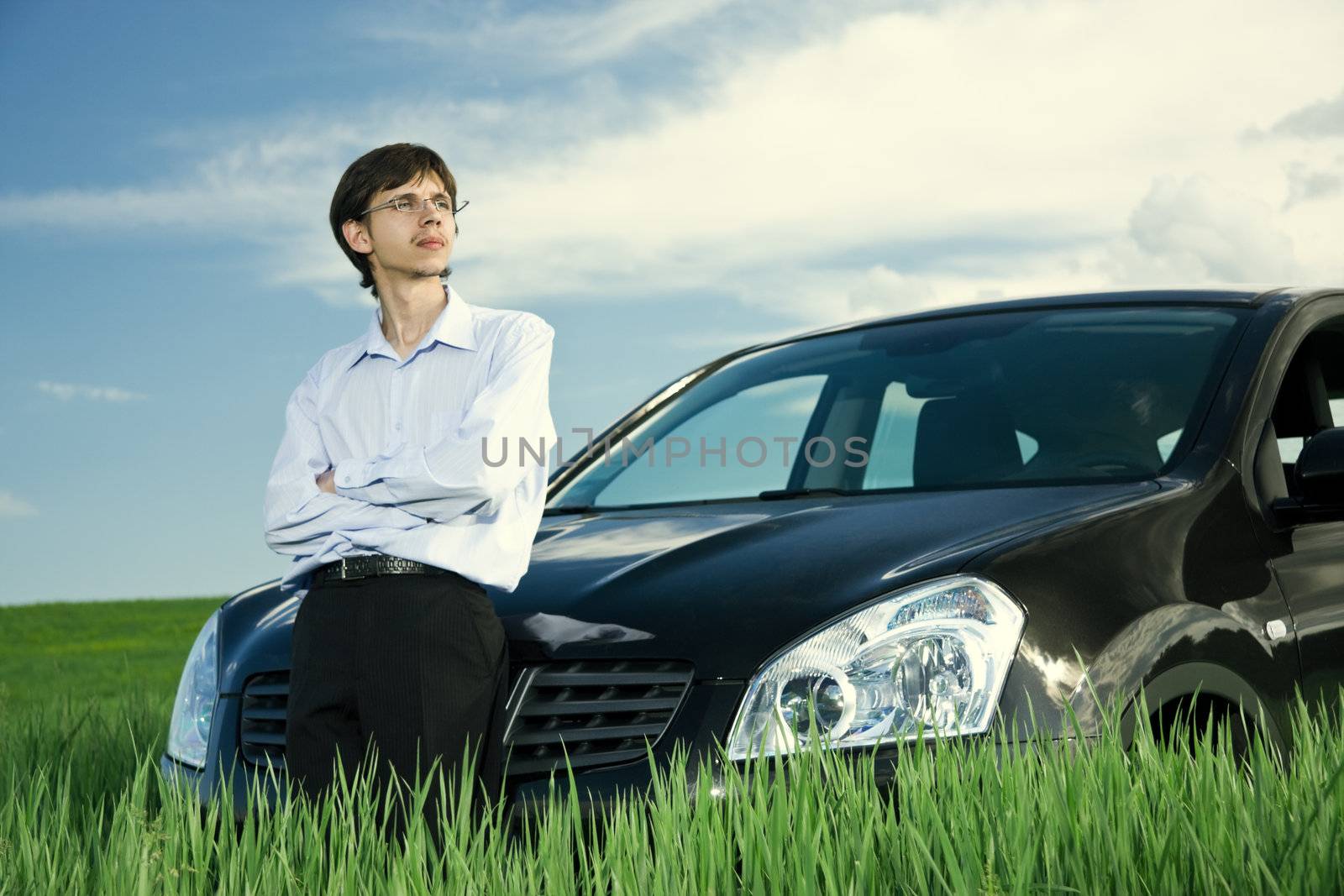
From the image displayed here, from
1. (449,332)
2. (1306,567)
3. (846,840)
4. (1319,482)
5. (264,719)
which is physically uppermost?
(449,332)

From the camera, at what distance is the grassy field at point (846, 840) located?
8.16 feet

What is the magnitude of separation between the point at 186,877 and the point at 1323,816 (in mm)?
2180

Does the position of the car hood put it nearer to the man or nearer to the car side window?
the man

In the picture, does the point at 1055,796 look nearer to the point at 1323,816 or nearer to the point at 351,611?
the point at 1323,816

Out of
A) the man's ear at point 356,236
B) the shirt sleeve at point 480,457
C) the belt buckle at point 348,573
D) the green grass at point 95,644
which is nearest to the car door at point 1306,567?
the shirt sleeve at point 480,457

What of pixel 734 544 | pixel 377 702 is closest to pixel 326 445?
pixel 377 702

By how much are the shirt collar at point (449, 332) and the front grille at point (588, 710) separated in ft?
3.01

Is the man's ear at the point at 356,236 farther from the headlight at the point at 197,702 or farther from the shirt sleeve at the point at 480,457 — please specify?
the headlight at the point at 197,702

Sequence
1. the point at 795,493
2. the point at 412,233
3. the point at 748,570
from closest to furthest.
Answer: the point at 748,570, the point at 412,233, the point at 795,493

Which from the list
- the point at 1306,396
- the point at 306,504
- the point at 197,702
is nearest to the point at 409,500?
the point at 306,504

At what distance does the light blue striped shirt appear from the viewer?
3.35m

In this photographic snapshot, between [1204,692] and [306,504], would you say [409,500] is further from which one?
[1204,692]

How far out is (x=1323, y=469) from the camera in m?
3.59

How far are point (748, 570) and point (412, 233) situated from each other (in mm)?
1290
